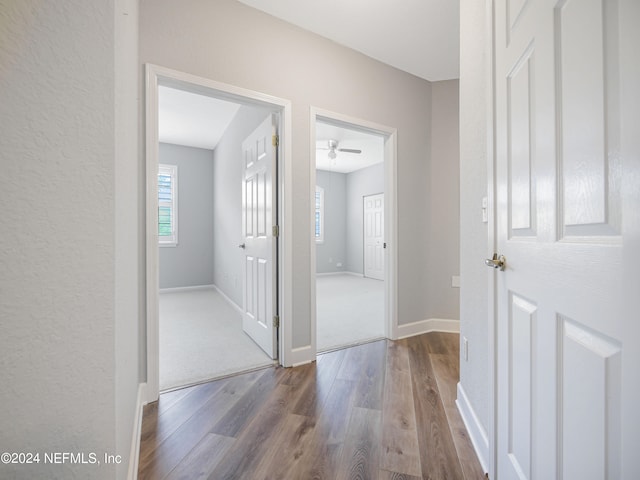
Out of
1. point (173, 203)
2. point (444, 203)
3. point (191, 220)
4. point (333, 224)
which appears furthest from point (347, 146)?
point (173, 203)

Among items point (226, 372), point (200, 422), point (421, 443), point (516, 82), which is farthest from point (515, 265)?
point (226, 372)

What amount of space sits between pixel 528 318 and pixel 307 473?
1071 mm

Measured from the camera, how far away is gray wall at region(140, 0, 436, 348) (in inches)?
71.7

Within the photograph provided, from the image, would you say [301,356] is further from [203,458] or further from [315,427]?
[203,458]

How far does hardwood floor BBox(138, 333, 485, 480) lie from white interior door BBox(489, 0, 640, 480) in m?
0.44

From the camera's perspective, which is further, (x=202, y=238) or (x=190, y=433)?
(x=202, y=238)

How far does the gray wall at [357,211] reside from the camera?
23.9 ft

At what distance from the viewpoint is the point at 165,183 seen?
548cm

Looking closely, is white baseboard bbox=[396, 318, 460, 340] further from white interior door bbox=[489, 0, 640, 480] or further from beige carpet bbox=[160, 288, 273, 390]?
white interior door bbox=[489, 0, 640, 480]

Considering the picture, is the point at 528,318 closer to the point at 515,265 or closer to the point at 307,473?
the point at 515,265

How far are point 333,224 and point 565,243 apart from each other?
284 inches

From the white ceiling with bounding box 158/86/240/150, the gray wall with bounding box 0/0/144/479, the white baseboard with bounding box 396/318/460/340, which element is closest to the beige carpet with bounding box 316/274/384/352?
the white baseboard with bounding box 396/318/460/340

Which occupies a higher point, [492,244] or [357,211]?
[357,211]

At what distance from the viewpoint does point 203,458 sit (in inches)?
50.5
